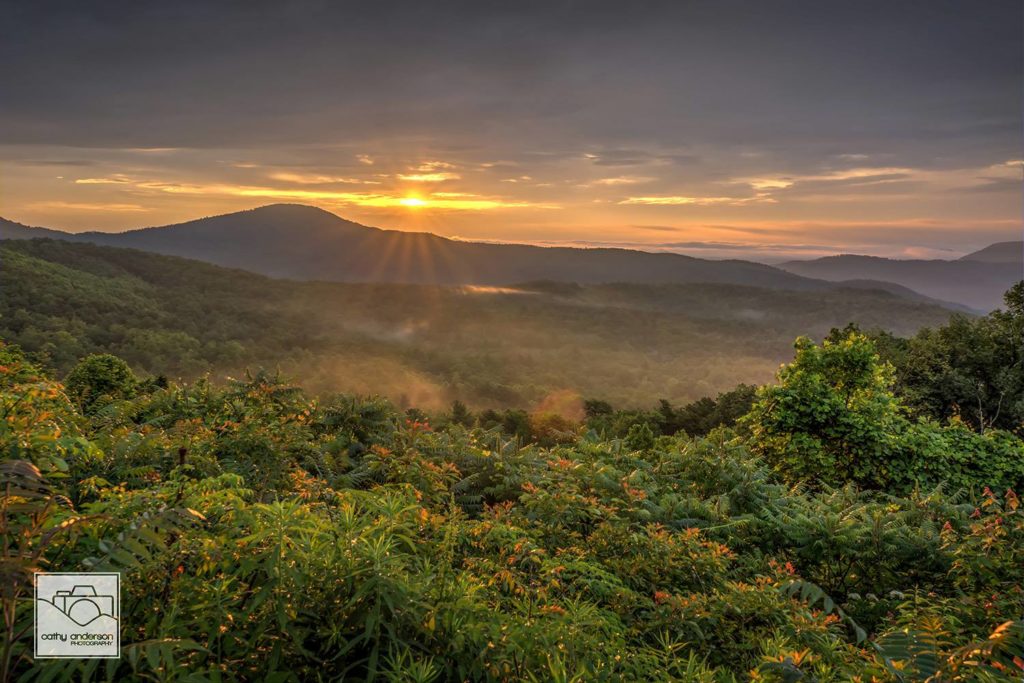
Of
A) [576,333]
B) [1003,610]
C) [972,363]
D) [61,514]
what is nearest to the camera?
[61,514]

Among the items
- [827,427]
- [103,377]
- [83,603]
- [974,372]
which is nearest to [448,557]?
[83,603]

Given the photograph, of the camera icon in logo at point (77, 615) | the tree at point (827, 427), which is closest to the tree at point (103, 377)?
the camera icon in logo at point (77, 615)

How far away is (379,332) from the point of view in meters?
129

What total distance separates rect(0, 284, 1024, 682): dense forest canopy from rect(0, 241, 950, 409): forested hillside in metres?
56.0

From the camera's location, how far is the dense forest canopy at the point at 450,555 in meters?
2.44

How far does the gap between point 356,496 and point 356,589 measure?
1.36 m

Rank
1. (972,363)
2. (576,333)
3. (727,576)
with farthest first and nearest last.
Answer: (576,333) < (972,363) < (727,576)

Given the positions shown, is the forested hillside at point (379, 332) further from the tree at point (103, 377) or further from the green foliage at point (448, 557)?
the green foliage at point (448, 557)

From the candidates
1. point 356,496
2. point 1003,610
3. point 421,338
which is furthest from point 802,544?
point 421,338

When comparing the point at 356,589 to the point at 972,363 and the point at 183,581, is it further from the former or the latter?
the point at 972,363

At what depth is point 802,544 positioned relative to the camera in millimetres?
6527

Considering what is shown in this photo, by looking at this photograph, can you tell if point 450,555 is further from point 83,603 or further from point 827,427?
point 827,427

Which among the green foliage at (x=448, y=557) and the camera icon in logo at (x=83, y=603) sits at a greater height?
the camera icon in logo at (x=83, y=603)

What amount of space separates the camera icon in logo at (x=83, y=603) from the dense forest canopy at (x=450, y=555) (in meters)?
0.11
